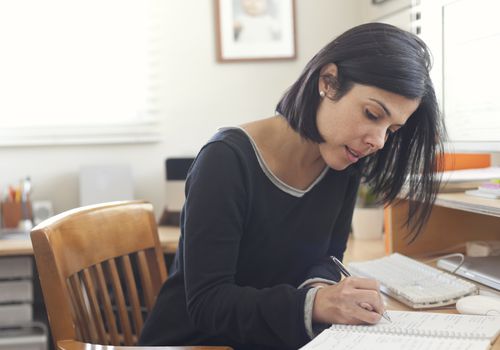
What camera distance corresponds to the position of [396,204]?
1.36 meters

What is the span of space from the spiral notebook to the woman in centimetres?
3

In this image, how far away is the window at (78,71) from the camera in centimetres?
222

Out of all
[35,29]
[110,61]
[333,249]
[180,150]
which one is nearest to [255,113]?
[180,150]

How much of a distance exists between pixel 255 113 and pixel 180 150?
0.31 m

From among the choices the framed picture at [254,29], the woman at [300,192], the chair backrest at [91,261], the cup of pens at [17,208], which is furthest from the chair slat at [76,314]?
the framed picture at [254,29]

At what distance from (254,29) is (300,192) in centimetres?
133

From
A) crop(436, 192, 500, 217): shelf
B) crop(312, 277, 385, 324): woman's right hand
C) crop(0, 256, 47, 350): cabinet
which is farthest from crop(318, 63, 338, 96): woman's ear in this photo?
crop(0, 256, 47, 350): cabinet

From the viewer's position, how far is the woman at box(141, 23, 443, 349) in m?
0.88

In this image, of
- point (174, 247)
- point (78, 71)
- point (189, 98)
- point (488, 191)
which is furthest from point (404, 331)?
point (78, 71)

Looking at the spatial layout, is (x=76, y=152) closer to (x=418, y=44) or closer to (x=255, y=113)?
(x=255, y=113)

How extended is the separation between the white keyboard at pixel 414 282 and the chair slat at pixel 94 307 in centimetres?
51

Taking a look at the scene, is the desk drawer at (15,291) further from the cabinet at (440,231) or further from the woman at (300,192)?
the cabinet at (440,231)

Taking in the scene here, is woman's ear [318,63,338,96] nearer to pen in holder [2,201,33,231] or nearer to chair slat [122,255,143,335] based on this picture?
chair slat [122,255,143,335]

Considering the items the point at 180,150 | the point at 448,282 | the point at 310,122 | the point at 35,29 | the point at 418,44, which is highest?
the point at 35,29
